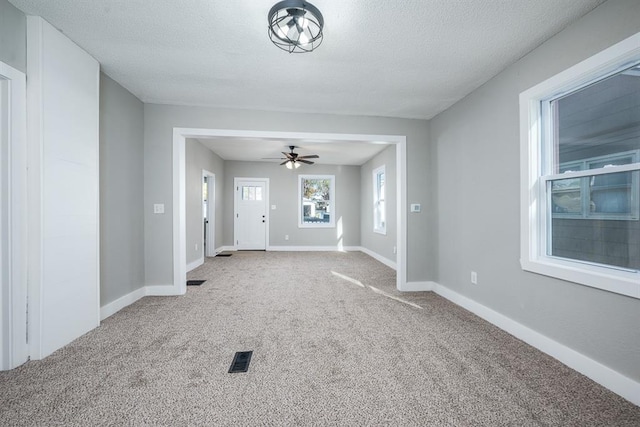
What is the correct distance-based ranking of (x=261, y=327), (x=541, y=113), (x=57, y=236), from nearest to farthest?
(x=57, y=236), (x=541, y=113), (x=261, y=327)

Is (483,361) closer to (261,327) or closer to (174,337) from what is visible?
(261,327)

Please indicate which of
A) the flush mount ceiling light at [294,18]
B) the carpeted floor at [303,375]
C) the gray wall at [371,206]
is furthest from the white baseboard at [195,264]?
the flush mount ceiling light at [294,18]

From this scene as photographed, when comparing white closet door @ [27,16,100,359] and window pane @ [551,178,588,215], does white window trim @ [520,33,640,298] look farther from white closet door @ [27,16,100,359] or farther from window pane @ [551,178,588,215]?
white closet door @ [27,16,100,359]

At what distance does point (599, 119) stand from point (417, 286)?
2588 mm

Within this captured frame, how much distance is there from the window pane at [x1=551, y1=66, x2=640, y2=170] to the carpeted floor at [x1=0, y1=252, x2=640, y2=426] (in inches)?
61.0

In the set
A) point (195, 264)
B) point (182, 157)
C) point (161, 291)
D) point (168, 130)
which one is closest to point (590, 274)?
point (182, 157)

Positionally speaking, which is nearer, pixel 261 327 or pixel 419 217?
pixel 261 327

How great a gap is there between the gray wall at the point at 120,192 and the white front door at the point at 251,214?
400 centimetres

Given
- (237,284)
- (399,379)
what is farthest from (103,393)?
(237,284)

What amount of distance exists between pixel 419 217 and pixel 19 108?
408 centimetres

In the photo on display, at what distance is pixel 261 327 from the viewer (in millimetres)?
2527

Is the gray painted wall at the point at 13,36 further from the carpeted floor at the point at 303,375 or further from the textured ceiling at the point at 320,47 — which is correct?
the carpeted floor at the point at 303,375

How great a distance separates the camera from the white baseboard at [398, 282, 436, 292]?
3732 millimetres

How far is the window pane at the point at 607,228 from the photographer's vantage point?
65.1 inches
